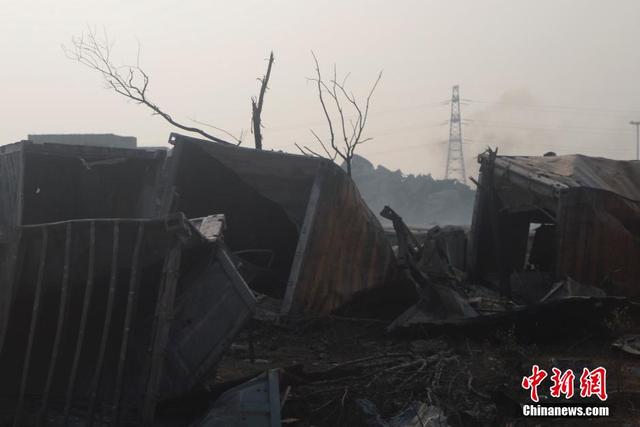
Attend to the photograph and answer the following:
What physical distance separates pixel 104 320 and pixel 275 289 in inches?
168

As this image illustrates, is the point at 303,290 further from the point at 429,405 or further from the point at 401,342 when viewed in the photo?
the point at 429,405

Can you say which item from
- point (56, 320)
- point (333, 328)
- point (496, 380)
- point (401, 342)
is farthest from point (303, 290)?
point (56, 320)

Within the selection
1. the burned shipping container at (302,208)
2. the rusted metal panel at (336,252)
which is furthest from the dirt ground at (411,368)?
the burned shipping container at (302,208)

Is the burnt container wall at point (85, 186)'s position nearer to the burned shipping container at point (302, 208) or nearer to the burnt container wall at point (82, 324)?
the burned shipping container at point (302, 208)

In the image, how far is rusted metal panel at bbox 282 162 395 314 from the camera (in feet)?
24.2

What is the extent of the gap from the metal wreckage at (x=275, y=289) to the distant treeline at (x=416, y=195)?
46.1 m

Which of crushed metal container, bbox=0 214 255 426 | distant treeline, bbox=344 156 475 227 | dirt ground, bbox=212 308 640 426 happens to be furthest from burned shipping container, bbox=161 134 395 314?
distant treeline, bbox=344 156 475 227

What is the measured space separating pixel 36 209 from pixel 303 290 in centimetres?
313

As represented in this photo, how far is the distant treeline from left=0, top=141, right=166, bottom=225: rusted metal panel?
47039mm

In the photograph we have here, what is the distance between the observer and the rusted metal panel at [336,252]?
24.2 feet

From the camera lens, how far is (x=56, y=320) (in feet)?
14.4

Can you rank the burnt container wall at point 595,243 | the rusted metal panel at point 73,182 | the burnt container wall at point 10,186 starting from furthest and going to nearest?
the burnt container wall at point 595,243, the rusted metal panel at point 73,182, the burnt container wall at point 10,186

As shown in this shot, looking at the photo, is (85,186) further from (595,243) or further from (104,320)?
(595,243)

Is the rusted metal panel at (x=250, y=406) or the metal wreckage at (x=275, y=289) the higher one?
the metal wreckage at (x=275, y=289)
